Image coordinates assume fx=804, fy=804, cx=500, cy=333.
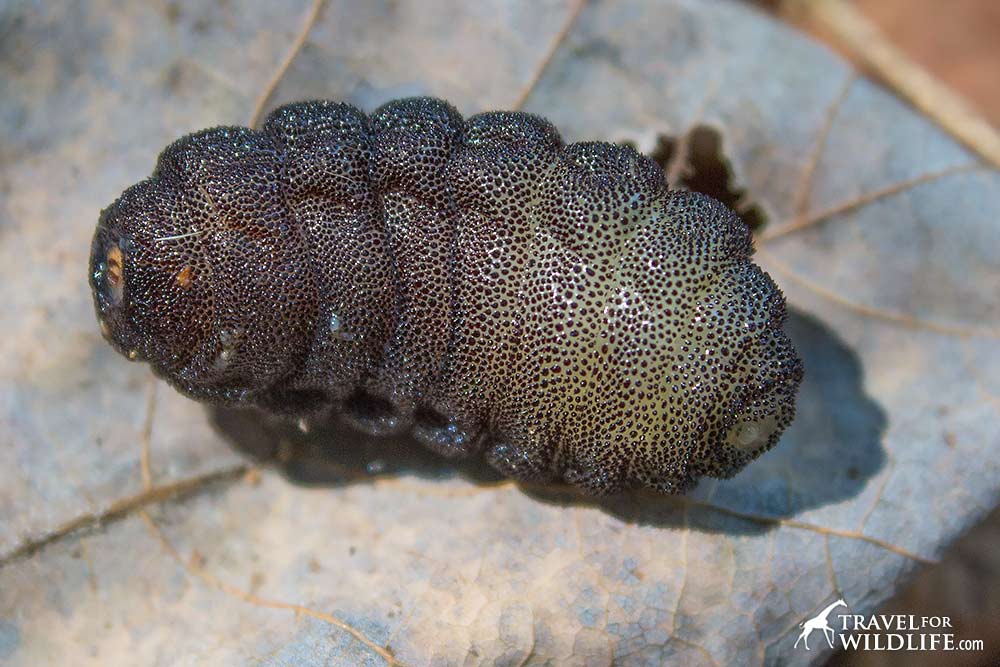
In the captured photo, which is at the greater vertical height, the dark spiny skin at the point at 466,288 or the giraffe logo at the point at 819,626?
the dark spiny skin at the point at 466,288

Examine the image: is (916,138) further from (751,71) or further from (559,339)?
(559,339)

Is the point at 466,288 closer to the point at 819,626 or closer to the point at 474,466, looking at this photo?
the point at 474,466

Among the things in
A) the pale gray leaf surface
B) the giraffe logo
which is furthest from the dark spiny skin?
the giraffe logo

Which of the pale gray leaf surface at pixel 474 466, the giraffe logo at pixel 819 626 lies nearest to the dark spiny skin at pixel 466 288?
the pale gray leaf surface at pixel 474 466

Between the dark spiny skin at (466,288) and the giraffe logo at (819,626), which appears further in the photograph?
the giraffe logo at (819,626)

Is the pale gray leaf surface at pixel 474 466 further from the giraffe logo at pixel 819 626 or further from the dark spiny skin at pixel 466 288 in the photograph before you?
the dark spiny skin at pixel 466 288

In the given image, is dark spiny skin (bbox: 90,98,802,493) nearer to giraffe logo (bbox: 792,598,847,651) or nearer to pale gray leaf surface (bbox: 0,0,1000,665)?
pale gray leaf surface (bbox: 0,0,1000,665)

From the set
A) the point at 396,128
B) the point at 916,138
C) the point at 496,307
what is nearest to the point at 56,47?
the point at 396,128

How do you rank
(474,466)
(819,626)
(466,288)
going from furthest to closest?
(474,466)
(819,626)
(466,288)

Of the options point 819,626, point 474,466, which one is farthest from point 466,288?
point 819,626
